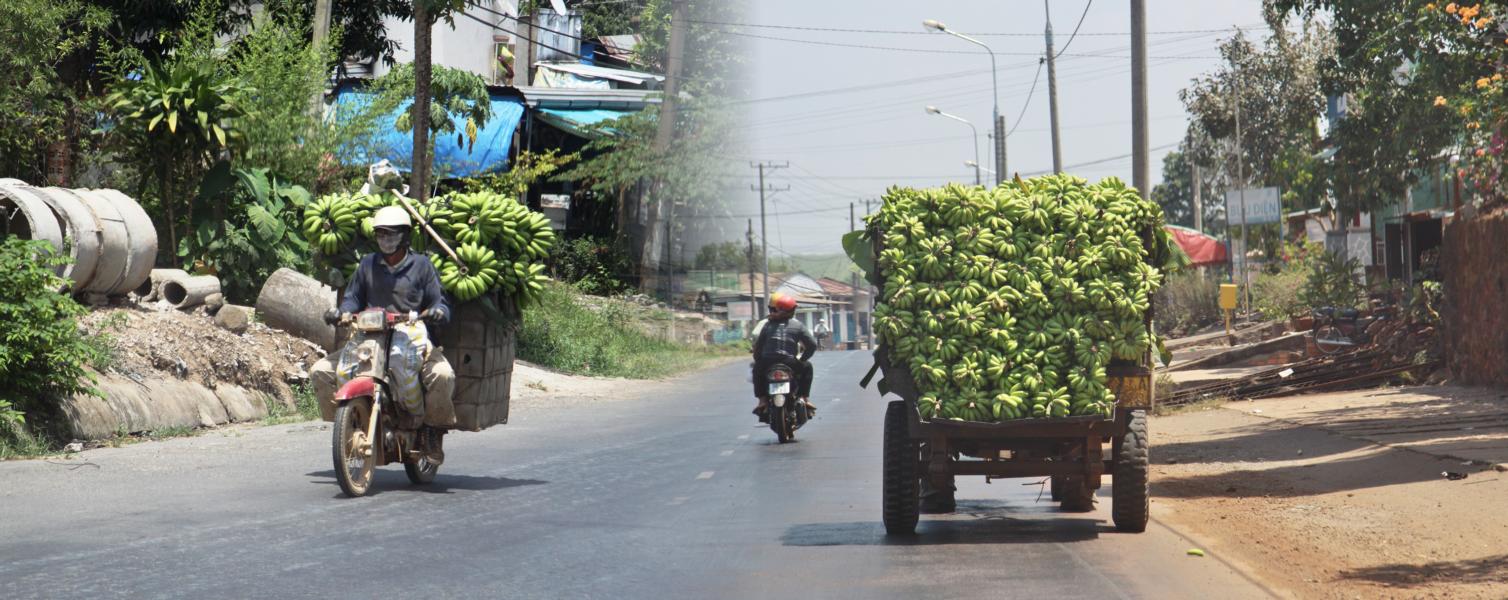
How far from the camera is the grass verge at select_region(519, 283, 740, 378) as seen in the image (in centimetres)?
3114

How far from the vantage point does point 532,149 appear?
3925 centimetres

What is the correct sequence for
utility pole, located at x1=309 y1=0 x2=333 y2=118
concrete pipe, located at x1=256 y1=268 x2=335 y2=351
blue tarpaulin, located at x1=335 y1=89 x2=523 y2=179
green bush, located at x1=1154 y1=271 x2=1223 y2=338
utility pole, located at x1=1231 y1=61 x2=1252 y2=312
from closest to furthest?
concrete pipe, located at x1=256 y1=268 x2=335 y2=351
utility pole, located at x1=309 y1=0 x2=333 y2=118
blue tarpaulin, located at x1=335 y1=89 x2=523 y2=179
utility pole, located at x1=1231 y1=61 x2=1252 y2=312
green bush, located at x1=1154 y1=271 x2=1223 y2=338

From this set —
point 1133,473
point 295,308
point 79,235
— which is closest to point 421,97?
point 295,308

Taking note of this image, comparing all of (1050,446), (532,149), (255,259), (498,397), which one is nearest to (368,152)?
(255,259)

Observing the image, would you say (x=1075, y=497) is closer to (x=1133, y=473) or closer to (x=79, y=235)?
(x=1133, y=473)

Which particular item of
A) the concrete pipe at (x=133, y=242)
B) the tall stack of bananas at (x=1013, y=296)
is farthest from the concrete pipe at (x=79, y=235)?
the tall stack of bananas at (x=1013, y=296)

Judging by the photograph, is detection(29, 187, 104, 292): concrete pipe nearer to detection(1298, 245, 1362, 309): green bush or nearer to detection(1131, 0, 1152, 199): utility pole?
detection(1131, 0, 1152, 199): utility pole

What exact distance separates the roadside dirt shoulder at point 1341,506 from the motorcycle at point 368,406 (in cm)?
523

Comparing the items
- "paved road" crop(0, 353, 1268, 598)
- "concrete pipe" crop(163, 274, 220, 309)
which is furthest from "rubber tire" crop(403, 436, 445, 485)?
"concrete pipe" crop(163, 274, 220, 309)

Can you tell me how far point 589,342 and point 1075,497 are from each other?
23.4m

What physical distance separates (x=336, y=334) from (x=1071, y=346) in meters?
13.3

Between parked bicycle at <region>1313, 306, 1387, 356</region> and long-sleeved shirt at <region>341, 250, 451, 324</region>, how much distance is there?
51.8ft

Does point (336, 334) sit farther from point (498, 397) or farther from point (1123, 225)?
point (1123, 225)

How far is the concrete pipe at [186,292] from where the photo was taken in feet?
64.3
